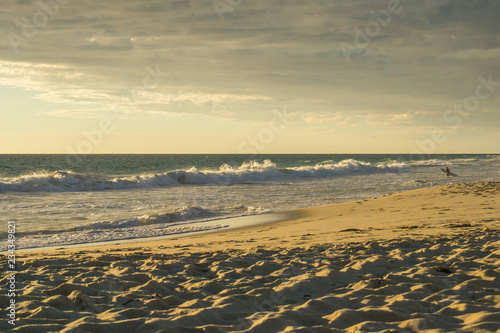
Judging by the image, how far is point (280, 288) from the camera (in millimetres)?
4617

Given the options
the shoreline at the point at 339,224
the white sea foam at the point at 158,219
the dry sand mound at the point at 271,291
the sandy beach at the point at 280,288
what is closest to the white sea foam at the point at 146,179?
the white sea foam at the point at 158,219

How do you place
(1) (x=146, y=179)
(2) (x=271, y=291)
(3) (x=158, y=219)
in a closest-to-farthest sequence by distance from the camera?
(2) (x=271, y=291) < (3) (x=158, y=219) < (1) (x=146, y=179)

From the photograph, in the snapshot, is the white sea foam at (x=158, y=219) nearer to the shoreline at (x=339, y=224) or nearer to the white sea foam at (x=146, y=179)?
the shoreline at (x=339, y=224)

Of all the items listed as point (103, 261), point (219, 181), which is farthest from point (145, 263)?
point (219, 181)

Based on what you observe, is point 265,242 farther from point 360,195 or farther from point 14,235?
point 360,195

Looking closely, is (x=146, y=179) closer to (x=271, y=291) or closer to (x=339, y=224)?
(x=339, y=224)

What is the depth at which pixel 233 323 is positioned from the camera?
361cm

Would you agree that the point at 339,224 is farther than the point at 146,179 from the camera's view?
No

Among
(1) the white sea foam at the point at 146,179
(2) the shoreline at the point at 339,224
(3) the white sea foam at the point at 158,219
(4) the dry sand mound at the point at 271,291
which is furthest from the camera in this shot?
(1) the white sea foam at the point at 146,179

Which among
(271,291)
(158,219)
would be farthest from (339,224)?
(271,291)

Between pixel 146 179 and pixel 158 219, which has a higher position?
pixel 146 179

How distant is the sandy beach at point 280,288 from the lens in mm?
3562

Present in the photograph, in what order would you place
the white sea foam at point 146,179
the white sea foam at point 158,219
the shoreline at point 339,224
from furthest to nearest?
1. the white sea foam at point 146,179
2. the white sea foam at point 158,219
3. the shoreline at point 339,224

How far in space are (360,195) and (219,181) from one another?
47.1 ft
